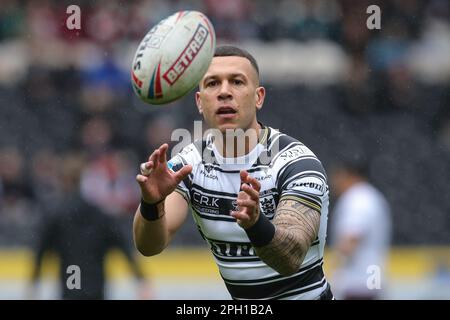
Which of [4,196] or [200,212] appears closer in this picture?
[200,212]

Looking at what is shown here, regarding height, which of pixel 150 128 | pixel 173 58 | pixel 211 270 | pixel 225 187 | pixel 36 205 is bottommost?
pixel 225 187

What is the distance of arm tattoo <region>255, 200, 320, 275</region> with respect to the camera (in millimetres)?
5352

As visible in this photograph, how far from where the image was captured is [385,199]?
1606 cm

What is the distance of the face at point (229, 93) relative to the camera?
19.5ft

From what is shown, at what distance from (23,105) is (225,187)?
38.3 ft

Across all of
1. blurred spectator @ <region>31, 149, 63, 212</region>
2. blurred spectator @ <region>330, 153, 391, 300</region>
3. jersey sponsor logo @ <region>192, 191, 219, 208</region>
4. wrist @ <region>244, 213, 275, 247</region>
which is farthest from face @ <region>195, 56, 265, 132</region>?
blurred spectator @ <region>31, 149, 63, 212</region>

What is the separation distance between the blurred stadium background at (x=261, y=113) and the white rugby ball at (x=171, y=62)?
7752 millimetres

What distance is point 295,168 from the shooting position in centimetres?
587

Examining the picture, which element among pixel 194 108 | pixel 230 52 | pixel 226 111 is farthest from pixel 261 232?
pixel 194 108

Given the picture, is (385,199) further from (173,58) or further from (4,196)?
(173,58)

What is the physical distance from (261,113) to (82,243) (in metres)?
7.37

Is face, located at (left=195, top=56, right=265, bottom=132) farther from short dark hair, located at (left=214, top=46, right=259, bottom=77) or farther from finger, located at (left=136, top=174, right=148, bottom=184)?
finger, located at (left=136, top=174, right=148, bottom=184)

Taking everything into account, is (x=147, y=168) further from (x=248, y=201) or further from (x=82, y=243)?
(x=82, y=243)
